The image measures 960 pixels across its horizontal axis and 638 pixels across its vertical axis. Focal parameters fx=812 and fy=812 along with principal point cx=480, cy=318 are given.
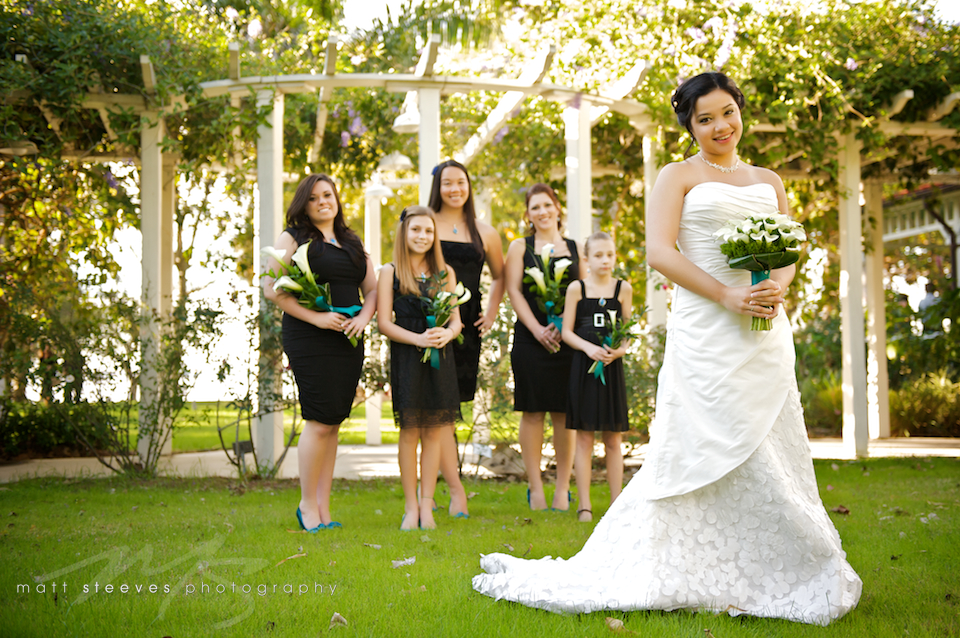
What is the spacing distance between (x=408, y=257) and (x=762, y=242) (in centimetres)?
232

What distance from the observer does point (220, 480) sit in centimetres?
637

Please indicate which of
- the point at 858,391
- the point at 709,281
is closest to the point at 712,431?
the point at 709,281

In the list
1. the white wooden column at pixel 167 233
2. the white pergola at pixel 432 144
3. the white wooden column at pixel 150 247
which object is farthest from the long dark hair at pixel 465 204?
the white wooden column at pixel 167 233

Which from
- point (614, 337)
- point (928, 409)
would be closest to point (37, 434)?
point (614, 337)

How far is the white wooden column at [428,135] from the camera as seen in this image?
6.36m

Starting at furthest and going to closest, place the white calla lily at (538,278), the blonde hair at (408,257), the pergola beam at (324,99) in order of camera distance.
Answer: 1. the pergola beam at (324,99)
2. the white calla lily at (538,278)
3. the blonde hair at (408,257)

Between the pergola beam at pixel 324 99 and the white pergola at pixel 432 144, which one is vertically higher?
the pergola beam at pixel 324 99

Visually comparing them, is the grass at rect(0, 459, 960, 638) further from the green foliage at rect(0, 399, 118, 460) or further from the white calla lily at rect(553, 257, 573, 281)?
the green foliage at rect(0, 399, 118, 460)

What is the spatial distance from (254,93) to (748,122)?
414 cm

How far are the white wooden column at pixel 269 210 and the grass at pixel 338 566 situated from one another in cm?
83

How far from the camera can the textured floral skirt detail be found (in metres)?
2.62

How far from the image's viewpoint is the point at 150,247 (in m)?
7.03

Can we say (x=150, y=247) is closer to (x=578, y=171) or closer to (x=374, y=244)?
(x=374, y=244)

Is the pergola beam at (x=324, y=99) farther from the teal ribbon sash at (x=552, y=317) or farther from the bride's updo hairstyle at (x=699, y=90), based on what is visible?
the bride's updo hairstyle at (x=699, y=90)
